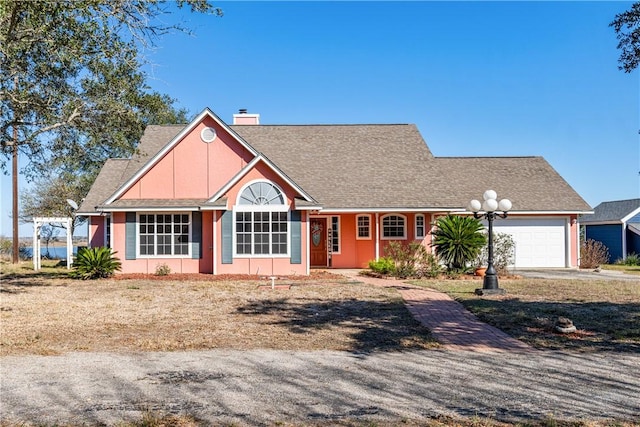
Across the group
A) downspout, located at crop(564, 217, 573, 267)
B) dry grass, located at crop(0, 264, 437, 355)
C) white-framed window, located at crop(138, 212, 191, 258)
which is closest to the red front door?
white-framed window, located at crop(138, 212, 191, 258)

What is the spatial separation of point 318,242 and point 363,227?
84.3 inches

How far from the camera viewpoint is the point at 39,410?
4984mm

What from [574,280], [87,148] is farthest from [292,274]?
[574,280]

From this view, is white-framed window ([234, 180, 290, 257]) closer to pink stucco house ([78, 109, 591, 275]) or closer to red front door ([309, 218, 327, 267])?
pink stucco house ([78, 109, 591, 275])

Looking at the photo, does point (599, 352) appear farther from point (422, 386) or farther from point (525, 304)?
point (525, 304)

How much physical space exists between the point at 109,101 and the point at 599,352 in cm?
1082

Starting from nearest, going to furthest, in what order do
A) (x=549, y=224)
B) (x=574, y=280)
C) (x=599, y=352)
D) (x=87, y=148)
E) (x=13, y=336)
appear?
(x=599, y=352), (x=13, y=336), (x=87, y=148), (x=574, y=280), (x=549, y=224)

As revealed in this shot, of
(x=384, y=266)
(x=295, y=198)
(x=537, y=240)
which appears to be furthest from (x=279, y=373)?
(x=537, y=240)

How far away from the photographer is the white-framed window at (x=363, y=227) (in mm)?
21875

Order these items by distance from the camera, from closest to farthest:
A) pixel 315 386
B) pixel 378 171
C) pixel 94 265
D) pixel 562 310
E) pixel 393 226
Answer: pixel 315 386
pixel 562 310
pixel 94 265
pixel 393 226
pixel 378 171

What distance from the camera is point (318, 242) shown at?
73.7 feet

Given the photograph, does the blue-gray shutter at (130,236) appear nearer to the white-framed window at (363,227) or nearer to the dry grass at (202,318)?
the dry grass at (202,318)

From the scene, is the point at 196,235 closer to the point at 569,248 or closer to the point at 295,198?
the point at 295,198

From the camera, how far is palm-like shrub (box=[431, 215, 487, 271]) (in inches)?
717
